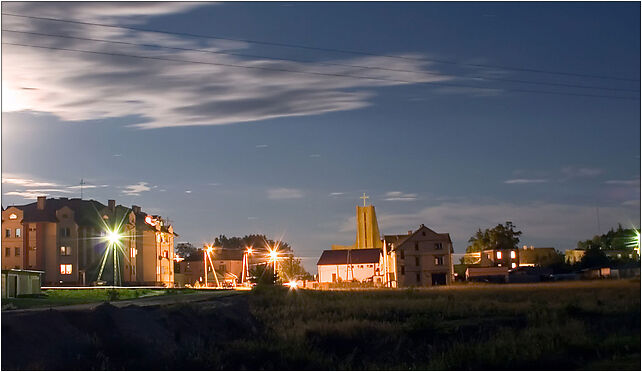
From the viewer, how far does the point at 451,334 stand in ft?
158

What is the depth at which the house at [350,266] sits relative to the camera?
488 feet

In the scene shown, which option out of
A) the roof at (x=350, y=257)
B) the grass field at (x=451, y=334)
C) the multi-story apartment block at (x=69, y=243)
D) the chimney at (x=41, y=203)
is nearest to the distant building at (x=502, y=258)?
the roof at (x=350, y=257)

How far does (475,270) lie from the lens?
123 m

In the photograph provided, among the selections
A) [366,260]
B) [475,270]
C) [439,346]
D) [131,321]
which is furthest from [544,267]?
[131,321]

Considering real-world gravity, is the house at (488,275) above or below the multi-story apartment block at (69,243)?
below

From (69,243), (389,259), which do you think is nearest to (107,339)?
(69,243)

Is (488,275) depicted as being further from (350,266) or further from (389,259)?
(350,266)

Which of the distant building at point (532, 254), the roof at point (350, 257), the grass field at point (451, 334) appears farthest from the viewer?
the roof at point (350, 257)

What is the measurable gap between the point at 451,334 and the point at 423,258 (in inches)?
2998

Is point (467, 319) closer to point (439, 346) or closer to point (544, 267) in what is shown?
point (439, 346)

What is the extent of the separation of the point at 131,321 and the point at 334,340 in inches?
441

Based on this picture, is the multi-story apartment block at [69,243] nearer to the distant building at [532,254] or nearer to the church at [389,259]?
the church at [389,259]

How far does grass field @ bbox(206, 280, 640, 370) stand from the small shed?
18296 mm

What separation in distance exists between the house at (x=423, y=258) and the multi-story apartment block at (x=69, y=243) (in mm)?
34865
